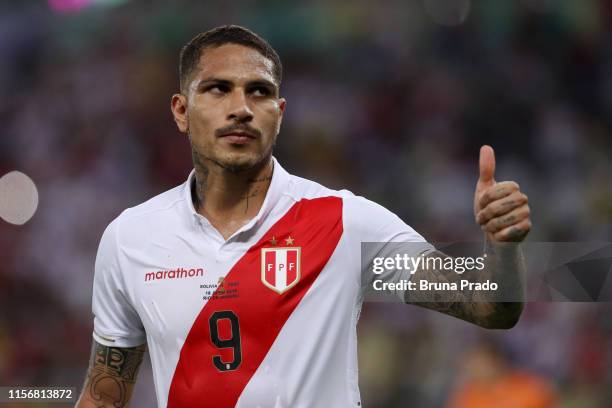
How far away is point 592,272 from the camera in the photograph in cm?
531

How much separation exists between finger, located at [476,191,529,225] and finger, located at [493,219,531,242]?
0.15ft

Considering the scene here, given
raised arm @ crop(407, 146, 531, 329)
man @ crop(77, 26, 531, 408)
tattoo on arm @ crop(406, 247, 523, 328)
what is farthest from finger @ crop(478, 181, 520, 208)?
man @ crop(77, 26, 531, 408)

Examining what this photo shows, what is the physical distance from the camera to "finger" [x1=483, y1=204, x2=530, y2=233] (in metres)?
2.56

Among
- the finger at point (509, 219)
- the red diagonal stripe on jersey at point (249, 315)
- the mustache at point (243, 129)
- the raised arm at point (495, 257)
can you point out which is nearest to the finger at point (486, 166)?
the raised arm at point (495, 257)

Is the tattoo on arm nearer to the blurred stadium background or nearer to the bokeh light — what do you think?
the blurred stadium background

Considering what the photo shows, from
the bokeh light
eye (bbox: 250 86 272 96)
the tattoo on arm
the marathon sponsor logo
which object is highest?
the bokeh light

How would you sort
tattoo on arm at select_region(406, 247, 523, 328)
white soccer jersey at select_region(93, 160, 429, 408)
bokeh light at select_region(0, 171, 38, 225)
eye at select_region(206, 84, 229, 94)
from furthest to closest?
bokeh light at select_region(0, 171, 38, 225)
eye at select_region(206, 84, 229, 94)
white soccer jersey at select_region(93, 160, 429, 408)
tattoo on arm at select_region(406, 247, 523, 328)

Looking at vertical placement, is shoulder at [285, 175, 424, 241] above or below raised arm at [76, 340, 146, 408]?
above

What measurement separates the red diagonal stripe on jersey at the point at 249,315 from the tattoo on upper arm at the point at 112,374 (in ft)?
1.23

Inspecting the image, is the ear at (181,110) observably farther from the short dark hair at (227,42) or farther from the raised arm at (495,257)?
the raised arm at (495,257)

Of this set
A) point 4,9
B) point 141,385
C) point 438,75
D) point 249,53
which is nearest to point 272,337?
point 249,53

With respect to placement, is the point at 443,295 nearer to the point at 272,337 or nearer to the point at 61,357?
the point at 272,337

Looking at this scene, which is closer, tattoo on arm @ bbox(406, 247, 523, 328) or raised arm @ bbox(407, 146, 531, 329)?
raised arm @ bbox(407, 146, 531, 329)

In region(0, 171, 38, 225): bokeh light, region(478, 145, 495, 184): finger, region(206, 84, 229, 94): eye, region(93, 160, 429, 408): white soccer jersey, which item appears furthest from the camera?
region(0, 171, 38, 225): bokeh light
